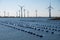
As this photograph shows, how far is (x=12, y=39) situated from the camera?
44.2 feet

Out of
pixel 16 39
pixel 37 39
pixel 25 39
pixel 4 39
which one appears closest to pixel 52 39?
pixel 37 39

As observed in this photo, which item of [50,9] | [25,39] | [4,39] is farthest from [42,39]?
[50,9]

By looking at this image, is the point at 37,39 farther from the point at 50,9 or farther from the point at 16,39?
the point at 50,9

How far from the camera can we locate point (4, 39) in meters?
13.4

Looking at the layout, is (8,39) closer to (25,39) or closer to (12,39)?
(12,39)

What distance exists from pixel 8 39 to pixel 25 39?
1.58m

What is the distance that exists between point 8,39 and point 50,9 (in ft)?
304

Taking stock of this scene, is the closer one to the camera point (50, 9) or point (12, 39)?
point (12, 39)

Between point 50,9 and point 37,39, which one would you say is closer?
point 37,39

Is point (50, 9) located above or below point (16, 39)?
above

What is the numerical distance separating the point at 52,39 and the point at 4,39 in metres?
4.48

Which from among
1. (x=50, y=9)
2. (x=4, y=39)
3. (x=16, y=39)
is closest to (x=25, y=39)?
(x=16, y=39)

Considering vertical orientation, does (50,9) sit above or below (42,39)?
above

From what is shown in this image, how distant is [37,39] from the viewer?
13625mm
